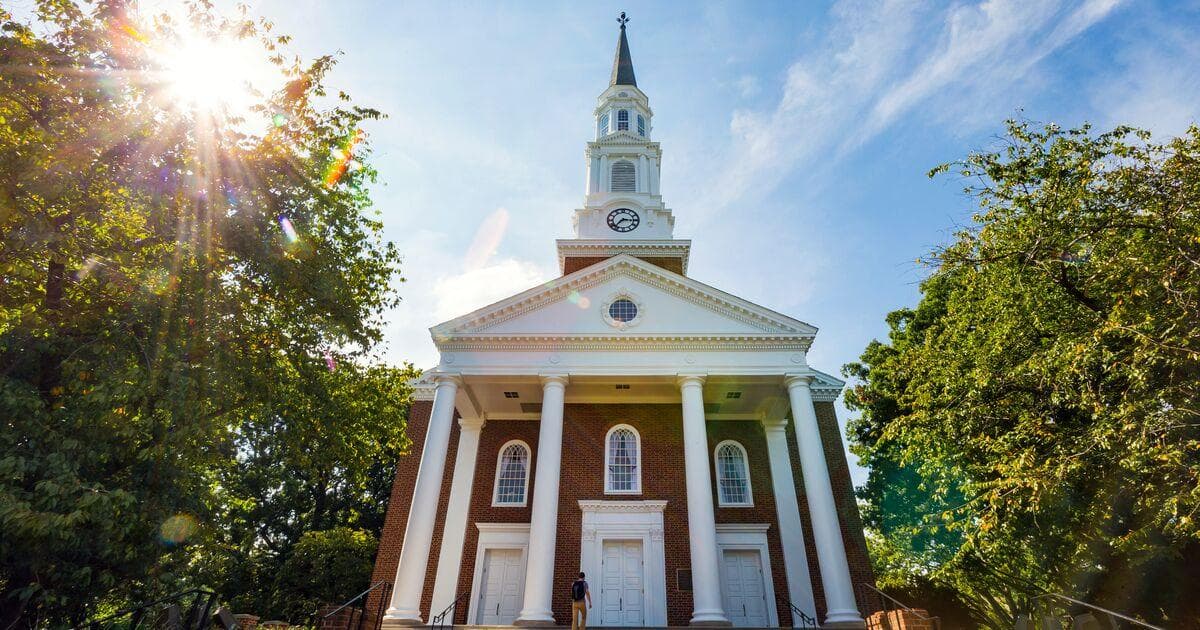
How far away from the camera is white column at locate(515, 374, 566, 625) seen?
14633mm

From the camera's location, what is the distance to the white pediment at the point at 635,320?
61.4ft

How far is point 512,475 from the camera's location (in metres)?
21.1

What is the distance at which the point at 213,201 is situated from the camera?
33.9 feet

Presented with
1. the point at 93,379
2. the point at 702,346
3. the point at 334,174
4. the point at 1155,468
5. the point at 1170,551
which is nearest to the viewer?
the point at 93,379

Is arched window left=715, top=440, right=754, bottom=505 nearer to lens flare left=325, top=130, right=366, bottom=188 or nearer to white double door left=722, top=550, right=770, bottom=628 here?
white double door left=722, top=550, right=770, bottom=628

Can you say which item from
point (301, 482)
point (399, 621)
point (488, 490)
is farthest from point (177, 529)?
point (301, 482)

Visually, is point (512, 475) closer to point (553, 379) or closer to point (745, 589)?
point (553, 379)

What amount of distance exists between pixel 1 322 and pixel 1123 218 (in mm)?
18613

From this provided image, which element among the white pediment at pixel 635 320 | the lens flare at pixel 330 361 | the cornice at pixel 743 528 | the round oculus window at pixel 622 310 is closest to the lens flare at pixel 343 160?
the lens flare at pixel 330 361

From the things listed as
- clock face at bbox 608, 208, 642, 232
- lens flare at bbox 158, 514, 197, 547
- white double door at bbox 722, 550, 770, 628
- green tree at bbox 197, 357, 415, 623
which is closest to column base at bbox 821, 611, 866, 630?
white double door at bbox 722, 550, 770, 628

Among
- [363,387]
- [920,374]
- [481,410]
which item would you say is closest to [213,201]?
[363,387]

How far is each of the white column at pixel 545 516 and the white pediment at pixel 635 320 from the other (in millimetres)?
2220

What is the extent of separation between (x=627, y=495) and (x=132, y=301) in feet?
49.3

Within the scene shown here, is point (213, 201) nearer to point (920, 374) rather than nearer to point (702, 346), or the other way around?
point (702, 346)
